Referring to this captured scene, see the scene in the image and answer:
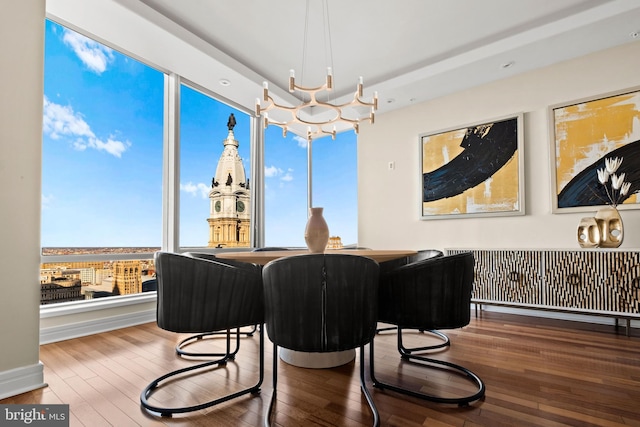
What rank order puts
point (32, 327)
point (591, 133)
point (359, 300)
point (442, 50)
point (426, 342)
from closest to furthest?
point (359, 300) → point (32, 327) → point (426, 342) → point (591, 133) → point (442, 50)

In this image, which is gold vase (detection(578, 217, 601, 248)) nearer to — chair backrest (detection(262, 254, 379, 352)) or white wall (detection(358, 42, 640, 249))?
white wall (detection(358, 42, 640, 249))

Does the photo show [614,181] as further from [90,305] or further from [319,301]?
[90,305]

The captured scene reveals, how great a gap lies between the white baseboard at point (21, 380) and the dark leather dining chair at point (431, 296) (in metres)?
1.89

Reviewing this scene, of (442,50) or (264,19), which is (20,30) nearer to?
(264,19)

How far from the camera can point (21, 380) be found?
68.5 inches

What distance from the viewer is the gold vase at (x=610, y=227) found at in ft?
9.50

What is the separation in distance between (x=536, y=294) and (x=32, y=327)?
398 cm

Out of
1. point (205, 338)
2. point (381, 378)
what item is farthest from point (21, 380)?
point (381, 378)

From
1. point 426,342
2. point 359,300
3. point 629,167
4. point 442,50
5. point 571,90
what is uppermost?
point 442,50

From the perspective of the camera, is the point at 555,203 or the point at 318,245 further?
the point at 555,203

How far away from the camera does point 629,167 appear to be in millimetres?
3027

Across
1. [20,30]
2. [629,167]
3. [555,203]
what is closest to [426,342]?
[555,203]

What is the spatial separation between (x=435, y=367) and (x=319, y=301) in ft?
3.82

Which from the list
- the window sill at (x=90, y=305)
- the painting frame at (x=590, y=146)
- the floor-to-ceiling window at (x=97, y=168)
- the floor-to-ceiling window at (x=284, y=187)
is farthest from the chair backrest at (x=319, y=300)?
the floor-to-ceiling window at (x=284, y=187)
